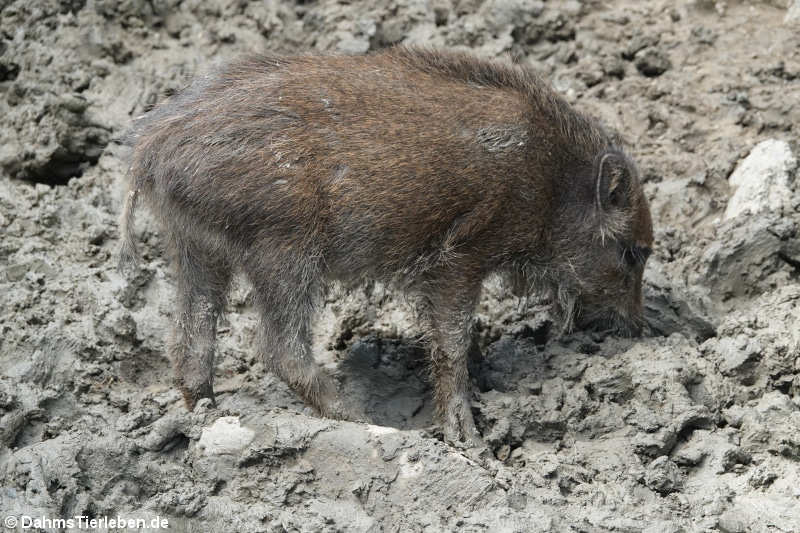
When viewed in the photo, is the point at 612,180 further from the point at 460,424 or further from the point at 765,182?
the point at 460,424

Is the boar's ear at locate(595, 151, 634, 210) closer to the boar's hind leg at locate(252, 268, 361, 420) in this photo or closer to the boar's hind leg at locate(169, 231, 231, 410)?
the boar's hind leg at locate(252, 268, 361, 420)

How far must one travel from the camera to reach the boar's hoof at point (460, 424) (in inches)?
201

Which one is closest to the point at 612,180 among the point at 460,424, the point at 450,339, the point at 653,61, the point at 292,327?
the point at 450,339

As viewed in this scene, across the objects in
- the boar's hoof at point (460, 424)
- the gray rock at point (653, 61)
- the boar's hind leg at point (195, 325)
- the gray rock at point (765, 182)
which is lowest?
the boar's hoof at point (460, 424)

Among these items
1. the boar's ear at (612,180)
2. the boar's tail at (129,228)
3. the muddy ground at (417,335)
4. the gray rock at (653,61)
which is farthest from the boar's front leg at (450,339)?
the gray rock at (653,61)

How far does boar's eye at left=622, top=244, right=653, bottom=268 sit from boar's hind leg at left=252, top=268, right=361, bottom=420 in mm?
1716

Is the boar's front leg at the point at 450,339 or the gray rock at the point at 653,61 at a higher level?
the gray rock at the point at 653,61

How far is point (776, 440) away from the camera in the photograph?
4766 millimetres

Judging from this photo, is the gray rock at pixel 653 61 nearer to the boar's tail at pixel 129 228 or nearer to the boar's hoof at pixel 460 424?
the boar's hoof at pixel 460 424

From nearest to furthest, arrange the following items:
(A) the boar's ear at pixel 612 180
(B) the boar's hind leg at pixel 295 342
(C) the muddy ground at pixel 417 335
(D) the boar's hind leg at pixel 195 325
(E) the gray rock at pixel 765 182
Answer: (C) the muddy ground at pixel 417 335, (B) the boar's hind leg at pixel 295 342, (D) the boar's hind leg at pixel 195 325, (A) the boar's ear at pixel 612 180, (E) the gray rock at pixel 765 182

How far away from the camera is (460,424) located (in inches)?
204

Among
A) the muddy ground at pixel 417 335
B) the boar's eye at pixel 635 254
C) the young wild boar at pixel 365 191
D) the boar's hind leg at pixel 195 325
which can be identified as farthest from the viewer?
the boar's eye at pixel 635 254

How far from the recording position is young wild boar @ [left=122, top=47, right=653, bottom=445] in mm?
4906

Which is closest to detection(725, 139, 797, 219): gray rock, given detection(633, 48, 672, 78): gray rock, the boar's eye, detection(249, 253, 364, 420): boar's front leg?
the boar's eye
